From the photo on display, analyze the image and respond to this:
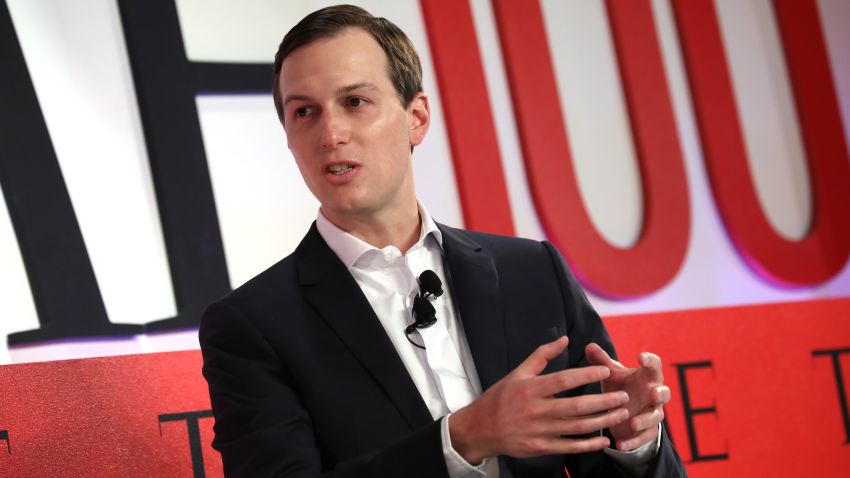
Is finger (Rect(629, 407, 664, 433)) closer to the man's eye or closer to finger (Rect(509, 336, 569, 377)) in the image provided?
finger (Rect(509, 336, 569, 377))

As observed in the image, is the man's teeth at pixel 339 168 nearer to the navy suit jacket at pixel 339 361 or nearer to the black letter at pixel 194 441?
the navy suit jacket at pixel 339 361

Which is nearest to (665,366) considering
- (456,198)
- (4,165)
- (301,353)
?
(456,198)

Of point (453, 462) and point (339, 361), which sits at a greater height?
point (339, 361)

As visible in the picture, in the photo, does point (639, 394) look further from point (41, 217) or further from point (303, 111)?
point (41, 217)

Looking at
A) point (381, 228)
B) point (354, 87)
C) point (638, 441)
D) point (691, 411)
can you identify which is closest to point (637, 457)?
point (638, 441)

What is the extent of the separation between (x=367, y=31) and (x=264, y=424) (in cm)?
82

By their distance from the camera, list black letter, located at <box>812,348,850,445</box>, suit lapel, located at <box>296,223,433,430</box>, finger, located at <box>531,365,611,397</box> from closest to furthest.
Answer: finger, located at <box>531,365,611,397</box>, suit lapel, located at <box>296,223,433,430</box>, black letter, located at <box>812,348,850,445</box>

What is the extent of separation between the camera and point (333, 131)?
2010 millimetres

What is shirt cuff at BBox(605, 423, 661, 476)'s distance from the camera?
188 centimetres

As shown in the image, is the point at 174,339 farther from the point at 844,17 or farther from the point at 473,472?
the point at 844,17

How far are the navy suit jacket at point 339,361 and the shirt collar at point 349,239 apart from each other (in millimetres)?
17

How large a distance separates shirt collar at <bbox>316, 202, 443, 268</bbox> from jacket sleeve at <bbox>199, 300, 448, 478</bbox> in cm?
24

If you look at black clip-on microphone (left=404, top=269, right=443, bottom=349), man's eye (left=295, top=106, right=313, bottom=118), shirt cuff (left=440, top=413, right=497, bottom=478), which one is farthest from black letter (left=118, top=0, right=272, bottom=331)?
shirt cuff (left=440, top=413, right=497, bottom=478)

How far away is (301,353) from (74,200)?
1.17 metres
